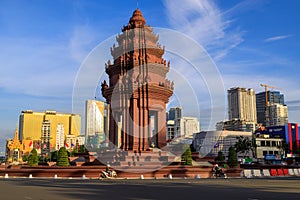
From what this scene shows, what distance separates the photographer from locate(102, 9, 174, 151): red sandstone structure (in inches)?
1516

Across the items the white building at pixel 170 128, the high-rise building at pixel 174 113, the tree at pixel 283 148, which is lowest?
the tree at pixel 283 148

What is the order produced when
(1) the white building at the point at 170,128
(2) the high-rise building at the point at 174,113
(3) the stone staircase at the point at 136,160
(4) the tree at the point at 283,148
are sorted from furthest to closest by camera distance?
1. (2) the high-rise building at the point at 174,113
2. (1) the white building at the point at 170,128
3. (4) the tree at the point at 283,148
4. (3) the stone staircase at the point at 136,160

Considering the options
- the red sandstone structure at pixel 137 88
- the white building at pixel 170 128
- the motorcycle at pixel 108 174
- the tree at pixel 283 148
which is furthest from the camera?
the white building at pixel 170 128

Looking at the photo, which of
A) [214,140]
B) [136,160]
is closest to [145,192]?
[136,160]

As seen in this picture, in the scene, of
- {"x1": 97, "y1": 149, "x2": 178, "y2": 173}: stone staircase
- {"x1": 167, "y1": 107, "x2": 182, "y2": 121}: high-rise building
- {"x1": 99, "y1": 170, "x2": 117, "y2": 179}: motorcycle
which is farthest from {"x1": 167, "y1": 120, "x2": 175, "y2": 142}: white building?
{"x1": 99, "y1": 170, "x2": 117, "y2": 179}: motorcycle

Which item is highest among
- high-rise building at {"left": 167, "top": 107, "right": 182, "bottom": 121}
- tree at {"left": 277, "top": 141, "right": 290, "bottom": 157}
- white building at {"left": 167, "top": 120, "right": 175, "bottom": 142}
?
high-rise building at {"left": 167, "top": 107, "right": 182, "bottom": 121}

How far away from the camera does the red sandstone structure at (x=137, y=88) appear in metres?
38.5

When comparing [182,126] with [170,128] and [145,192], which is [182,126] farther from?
[145,192]

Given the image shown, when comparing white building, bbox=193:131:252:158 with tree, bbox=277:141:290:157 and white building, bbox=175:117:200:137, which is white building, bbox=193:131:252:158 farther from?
tree, bbox=277:141:290:157

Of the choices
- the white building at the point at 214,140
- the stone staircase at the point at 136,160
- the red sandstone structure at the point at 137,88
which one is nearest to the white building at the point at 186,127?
the white building at the point at 214,140

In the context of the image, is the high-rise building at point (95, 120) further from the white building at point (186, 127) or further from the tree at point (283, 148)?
the tree at point (283, 148)

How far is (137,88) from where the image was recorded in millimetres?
38531

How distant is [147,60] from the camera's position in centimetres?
4059

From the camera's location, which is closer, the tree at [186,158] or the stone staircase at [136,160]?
the stone staircase at [136,160]
